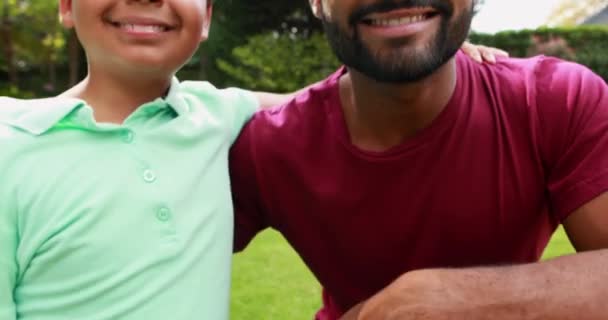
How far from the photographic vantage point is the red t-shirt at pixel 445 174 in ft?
6.67

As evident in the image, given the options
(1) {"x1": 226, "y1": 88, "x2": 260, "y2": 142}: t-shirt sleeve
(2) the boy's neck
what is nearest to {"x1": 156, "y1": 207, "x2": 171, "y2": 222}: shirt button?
(2) the boy's neck

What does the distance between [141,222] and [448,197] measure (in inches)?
32.7

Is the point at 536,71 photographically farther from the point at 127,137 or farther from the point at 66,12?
the point at 66,12

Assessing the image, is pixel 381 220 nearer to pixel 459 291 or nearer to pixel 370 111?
pixel 370 111

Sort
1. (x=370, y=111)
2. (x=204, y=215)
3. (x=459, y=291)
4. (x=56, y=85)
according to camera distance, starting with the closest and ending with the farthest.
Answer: (x=459, y=291)
(x=204, y=215)
(x=370, y=111)
(x=56, y=85)

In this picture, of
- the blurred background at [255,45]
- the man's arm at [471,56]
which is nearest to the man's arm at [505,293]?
the man's arm at [471,56]

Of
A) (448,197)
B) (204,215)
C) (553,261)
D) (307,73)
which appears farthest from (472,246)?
(307,73)

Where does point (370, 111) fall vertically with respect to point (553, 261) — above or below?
above

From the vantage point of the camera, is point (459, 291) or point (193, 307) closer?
point (459, 291)

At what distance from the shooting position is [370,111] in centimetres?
→ 223

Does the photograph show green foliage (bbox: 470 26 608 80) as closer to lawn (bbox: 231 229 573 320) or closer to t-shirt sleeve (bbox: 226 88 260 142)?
lawn (bbox: 231 229 573 320)

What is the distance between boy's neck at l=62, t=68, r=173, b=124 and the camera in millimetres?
2150

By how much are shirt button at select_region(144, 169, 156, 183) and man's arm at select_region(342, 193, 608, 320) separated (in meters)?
0.64

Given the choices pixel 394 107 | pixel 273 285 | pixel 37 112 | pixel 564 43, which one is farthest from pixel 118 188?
pixel 564 43
